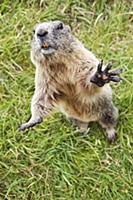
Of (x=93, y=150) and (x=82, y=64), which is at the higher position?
(x=82, y=64)

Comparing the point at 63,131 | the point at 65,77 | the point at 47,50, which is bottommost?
the point at 63,131

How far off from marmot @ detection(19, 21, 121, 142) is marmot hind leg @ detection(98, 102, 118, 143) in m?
0.04

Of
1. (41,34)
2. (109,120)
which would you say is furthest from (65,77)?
(109,120)

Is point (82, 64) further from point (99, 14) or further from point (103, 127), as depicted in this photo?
point (99, 14)

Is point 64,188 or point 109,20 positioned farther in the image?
point 109,20

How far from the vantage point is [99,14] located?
4.65 m

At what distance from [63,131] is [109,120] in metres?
0.31

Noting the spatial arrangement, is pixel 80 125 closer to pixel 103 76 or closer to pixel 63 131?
pixel 63 131

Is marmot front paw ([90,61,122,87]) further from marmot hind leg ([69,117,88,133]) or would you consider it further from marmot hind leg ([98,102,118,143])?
marmot hind leg ([69,117,88,133])

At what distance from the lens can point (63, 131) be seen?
425cm

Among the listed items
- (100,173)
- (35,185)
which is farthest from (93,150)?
(35,185)

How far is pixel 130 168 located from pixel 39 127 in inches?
24.5

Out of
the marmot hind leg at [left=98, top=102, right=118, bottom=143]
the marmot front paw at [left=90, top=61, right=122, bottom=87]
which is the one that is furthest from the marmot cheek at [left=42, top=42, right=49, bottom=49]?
the marmot hind leg at [left=98, top=102, right=118, bottom=143]

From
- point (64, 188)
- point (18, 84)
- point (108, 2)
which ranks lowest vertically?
point (64, 188)
